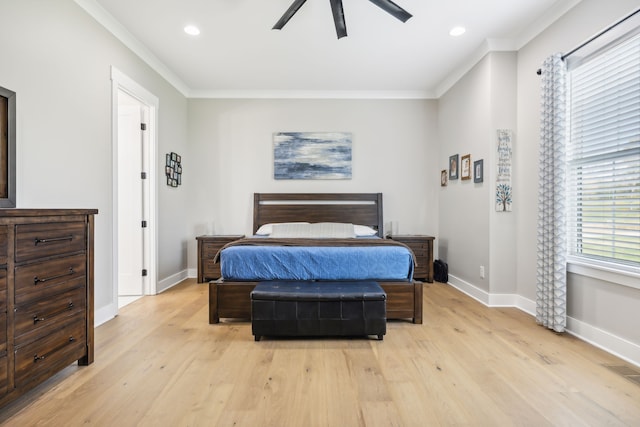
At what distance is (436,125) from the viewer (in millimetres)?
4750

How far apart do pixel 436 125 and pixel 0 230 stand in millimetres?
4899

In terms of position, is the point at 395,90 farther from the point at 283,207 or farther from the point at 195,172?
the point at 195,172

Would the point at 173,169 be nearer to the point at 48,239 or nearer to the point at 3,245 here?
the point at 48,239

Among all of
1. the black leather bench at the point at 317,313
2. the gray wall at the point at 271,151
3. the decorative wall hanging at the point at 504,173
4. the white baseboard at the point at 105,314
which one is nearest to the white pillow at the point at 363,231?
the gray wall at the point at 271,151

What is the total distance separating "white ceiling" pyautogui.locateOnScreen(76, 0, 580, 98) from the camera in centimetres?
270

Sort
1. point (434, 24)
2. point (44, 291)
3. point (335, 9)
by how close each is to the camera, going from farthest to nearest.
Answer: point (434, 24) → point (335, 9) → point (44, 291)

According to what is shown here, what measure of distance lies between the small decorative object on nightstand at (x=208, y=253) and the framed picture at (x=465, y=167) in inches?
122

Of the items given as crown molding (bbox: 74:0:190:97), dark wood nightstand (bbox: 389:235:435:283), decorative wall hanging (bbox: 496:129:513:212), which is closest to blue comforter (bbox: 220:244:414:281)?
decorative wall hanging (bbox: 496:129:513:212)

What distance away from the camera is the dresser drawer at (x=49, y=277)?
5.04ft

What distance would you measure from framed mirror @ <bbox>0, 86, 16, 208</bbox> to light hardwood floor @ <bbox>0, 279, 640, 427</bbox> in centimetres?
116

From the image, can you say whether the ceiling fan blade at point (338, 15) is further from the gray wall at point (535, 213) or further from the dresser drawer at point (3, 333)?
the dresser drawer at point (3, 333)

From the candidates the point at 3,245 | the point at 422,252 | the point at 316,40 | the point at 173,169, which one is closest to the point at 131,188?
the point at 173,169

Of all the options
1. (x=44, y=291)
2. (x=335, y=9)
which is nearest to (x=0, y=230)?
(x=44, y=291)

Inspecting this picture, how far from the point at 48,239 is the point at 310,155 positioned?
3.45 meters
